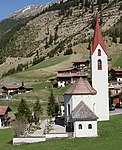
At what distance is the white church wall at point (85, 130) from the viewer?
4238 cm

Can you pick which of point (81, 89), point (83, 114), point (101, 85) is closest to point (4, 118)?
point (101, 85)

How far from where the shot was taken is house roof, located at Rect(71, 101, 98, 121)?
141 ft

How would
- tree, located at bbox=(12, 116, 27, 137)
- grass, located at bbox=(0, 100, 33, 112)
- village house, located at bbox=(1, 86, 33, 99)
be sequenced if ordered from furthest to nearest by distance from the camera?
village house, located at bbox=(1, 86, 33, 99) < grass, located at bbox=(0, 100, 33, 112) < tree, located at bbox=(12, 116, 27, 137)

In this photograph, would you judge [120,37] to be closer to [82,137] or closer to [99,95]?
[99,95]

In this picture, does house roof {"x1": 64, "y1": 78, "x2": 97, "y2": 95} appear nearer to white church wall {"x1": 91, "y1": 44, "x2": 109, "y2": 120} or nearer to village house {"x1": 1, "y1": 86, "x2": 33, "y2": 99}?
white church wall {"x1": 91, "y1": 44, "x2": 109, "y2": 120}

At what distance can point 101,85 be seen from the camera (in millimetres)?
52250

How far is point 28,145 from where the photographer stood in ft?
126

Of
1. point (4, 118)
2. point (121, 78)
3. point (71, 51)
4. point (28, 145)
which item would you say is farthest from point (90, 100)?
point (71, 51)

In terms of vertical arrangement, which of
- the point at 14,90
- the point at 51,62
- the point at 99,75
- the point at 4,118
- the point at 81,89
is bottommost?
the point at 4,118

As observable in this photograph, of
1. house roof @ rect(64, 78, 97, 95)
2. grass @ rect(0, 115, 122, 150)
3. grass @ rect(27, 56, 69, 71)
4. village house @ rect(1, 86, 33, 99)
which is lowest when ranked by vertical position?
grass @ rect(0, 115, 122, 150)

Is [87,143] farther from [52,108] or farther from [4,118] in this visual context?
[4,118]

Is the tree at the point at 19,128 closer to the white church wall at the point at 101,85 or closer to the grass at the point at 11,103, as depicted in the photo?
the white church wall at the point at 101,85

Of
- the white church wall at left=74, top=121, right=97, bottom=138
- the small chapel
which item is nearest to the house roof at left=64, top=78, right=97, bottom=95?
the small chapel

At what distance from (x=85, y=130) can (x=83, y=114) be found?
1.79 m
